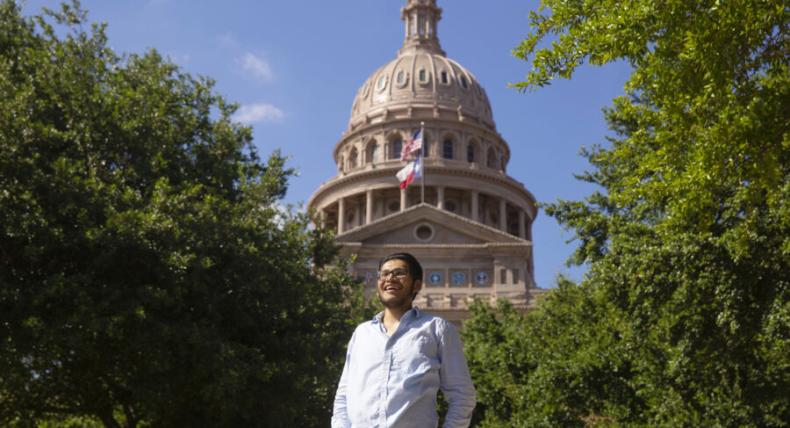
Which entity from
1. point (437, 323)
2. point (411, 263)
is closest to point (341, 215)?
point (411, 263)

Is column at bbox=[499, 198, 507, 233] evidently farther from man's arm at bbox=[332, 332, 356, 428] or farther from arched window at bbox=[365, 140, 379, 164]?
man's arm at bbox=[332, 332, 356, 428]

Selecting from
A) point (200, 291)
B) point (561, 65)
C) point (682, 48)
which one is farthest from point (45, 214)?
point (682, 48)

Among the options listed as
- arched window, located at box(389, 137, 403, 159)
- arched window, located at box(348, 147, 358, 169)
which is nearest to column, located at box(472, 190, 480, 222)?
arched window, located at box(389, 137, 403, 159)

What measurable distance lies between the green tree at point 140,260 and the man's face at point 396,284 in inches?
454

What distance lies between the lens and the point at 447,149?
87500 mm

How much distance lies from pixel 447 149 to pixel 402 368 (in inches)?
3238

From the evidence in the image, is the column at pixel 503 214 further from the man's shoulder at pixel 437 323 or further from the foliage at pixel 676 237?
the man's shoulder at pixel 437 323

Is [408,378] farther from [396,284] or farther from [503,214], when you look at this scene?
[503,214]

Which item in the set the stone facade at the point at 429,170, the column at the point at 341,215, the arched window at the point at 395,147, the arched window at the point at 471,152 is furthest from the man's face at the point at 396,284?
the arched window at the point at 471,152

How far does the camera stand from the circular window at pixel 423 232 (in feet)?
220

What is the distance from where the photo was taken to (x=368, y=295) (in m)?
59.1

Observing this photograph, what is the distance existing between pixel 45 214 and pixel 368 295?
140ft

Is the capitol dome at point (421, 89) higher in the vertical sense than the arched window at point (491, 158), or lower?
higher

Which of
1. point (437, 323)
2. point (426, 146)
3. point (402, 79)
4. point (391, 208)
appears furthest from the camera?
point (402, 79)
